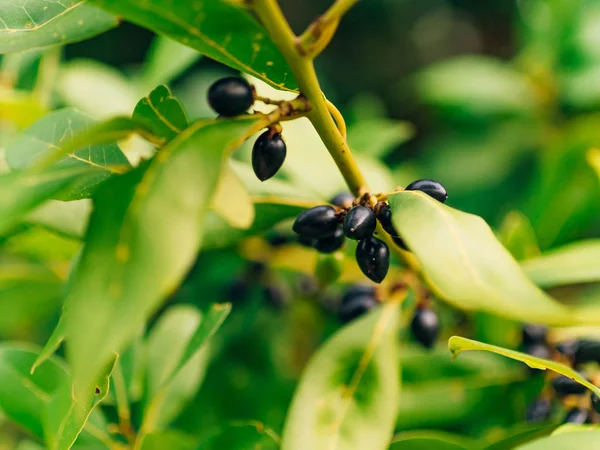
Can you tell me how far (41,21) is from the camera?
2.55 feet

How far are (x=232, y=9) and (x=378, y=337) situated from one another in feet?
2.16

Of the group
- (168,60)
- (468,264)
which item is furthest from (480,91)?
(468,264)

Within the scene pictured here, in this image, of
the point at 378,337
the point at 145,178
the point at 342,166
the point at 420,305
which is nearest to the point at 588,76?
the point at 420,305

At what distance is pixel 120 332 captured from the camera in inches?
19.1

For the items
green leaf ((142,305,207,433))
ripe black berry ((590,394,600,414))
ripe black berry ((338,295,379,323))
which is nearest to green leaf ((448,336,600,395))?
ripe black berry ((590,394,600,414))

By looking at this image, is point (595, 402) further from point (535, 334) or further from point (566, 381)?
point (535, 334)

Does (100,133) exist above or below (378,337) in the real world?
below

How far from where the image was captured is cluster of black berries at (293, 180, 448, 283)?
758 millimetres

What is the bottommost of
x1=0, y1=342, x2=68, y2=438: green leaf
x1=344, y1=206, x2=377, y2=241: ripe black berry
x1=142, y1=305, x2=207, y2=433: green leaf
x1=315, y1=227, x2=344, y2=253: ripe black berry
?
x1=0, y1=342, x2=68, y2=438: green leaf

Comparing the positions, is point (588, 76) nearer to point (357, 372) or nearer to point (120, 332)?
point (357, 372)

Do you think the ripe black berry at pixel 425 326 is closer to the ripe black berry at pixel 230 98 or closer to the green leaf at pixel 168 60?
the ripe black berry at pixel 230 98

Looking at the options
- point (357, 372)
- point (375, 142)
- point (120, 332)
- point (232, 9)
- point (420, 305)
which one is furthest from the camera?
point (375, 142)

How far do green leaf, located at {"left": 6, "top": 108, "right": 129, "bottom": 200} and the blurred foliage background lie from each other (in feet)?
0.69

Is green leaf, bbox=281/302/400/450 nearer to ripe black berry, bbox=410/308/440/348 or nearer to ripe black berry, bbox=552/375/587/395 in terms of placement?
ripe black berry, bbox=410/308/440/348
